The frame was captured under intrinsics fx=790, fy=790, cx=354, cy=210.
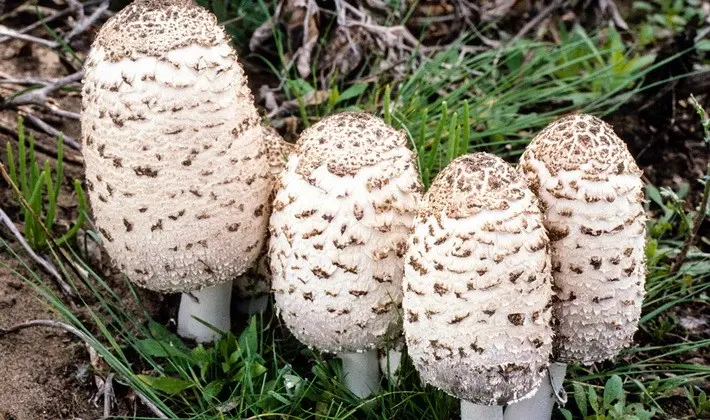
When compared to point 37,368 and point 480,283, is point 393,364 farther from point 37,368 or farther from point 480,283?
point 37,368

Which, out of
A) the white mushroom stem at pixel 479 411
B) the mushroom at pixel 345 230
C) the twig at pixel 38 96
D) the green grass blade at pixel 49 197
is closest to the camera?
the mushroom at pixel 345 230

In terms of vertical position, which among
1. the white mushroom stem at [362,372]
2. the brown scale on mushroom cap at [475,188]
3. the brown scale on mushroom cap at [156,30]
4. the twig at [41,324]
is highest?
the brown scale on mushroom cap at [156,30]

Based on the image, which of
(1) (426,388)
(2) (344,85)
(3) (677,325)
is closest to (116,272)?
(1) (426,388)

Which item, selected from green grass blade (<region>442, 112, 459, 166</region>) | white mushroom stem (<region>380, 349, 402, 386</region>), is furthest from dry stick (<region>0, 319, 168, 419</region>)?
green grass blade (<region>442, 112, 459, 166</region>)

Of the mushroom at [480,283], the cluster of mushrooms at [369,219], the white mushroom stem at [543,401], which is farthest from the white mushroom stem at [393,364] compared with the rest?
the mushroom at [480,283]

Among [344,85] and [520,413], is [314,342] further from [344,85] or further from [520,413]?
[344,85]

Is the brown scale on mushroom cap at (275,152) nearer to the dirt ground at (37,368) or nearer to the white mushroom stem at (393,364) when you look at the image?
the white mushroom stem at (393,364)
